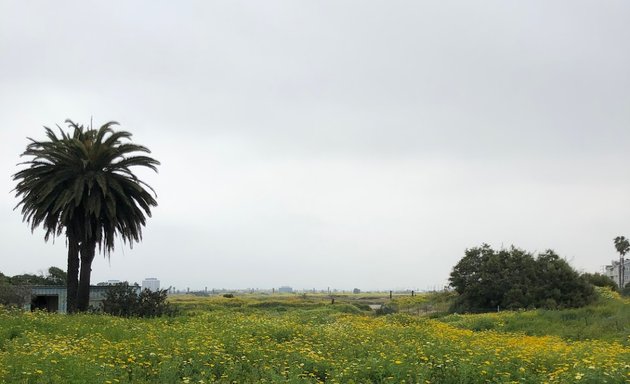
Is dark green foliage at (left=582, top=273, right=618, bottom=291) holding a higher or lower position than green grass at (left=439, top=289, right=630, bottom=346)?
higher

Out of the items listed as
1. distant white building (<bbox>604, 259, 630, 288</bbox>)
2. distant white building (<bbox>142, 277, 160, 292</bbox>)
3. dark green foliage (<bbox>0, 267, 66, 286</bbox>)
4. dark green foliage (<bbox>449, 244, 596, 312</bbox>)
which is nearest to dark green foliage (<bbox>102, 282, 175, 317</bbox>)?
distant white building (<bbox>142, 277, 160, 292</bbox>)

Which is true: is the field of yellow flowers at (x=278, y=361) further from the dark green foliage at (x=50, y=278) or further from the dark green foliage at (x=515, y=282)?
the dark green foliage at (x=50, y=278)

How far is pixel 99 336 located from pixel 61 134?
535 inches

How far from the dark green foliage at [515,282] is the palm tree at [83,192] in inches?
843

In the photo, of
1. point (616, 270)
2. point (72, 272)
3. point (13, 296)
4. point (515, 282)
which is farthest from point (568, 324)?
point (616, 270)

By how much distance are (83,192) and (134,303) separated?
4882 mm

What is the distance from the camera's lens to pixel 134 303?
2283cm

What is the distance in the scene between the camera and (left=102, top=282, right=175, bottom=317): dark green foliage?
22562 mm

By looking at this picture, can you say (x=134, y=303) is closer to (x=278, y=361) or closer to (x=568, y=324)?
(x=278, y=361)

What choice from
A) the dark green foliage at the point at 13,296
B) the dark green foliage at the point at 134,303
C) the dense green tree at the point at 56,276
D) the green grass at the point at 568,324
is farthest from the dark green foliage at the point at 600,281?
the dense green tree at the point at 56,276

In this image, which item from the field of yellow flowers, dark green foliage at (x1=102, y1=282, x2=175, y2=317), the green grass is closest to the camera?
the field of yellow flowers

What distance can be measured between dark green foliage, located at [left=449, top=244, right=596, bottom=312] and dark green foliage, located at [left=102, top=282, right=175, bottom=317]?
20244 millimetres

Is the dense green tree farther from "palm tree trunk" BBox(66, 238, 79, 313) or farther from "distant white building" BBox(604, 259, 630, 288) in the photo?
"distant white building" BBox(604, 259, 630, 288)

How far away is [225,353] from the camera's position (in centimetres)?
1059
